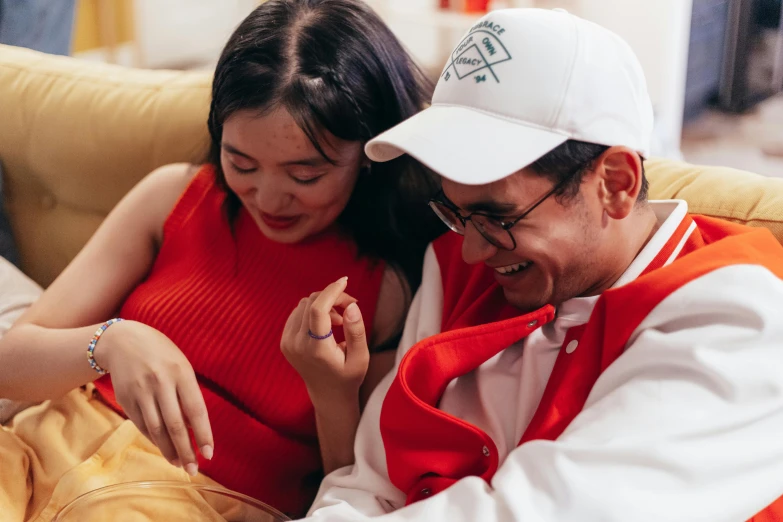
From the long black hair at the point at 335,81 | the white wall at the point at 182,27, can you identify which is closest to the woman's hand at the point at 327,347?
the long black hair at the point at 335,81

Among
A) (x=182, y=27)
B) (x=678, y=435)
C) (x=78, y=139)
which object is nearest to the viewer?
(x=678, y=435)

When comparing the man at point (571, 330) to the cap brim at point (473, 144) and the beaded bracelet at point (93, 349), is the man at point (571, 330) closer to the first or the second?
the cap brim at point (473, 144)

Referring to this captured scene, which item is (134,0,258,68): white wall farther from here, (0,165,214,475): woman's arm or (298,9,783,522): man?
(298,9,783,522): man

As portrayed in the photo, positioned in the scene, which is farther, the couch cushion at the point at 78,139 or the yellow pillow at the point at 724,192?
the couch cushion at the point at 78,139

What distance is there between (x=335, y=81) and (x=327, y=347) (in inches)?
15.0

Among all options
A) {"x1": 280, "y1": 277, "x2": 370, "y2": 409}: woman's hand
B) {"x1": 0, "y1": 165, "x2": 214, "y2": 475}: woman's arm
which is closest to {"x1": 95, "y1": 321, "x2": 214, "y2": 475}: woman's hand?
{"x1": 0, "y1": 165, "x2": 214, "y2": 475}: woman's arm

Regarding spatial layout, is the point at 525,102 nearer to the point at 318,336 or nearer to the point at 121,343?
the point at 318,336

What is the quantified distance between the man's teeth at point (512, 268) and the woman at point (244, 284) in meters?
0.21

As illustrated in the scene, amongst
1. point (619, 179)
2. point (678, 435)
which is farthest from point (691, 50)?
point (678, 435)

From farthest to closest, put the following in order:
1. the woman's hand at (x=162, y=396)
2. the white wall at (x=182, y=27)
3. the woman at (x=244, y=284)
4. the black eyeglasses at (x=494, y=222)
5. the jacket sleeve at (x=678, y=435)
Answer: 1. the white wall at (x=182, y=27)
2. the woman at (x=244, y=284)
3. the woman's hand at (x=162, y=396)
4. the black eyeglasses at (x=494, y=222)
5. the jacket sleeve at (x=678, y=435)

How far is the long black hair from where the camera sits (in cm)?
122

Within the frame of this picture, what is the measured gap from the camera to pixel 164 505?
1.18m

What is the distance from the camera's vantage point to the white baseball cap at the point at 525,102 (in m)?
0.95

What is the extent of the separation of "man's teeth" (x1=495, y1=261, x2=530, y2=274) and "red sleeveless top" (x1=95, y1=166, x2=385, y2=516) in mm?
383
